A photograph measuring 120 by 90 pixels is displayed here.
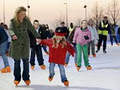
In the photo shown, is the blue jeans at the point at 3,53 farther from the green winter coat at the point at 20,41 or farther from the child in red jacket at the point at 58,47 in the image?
the child in red jacket at the point at 58,47

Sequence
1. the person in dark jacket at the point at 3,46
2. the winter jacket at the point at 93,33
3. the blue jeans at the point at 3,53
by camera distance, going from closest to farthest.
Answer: the person in dark jacket at the point at 3,46, the blue jeans at the point at 3,53, the winter jacket at the point at 93,33

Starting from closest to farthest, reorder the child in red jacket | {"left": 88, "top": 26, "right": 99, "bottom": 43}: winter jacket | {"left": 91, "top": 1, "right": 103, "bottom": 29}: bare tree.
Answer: the child in red jacket → {"left": 88, "top": 26, "right": 99, "bottom": 43}: winter jacket → {"left": 91, "top": 1, "right": 103, "bottom": 29}: bare tree

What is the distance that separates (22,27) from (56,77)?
1.75m

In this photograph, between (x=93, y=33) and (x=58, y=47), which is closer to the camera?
(x=58, y=47)

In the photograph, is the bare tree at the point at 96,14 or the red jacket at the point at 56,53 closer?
the red jacket at the point at 56,53

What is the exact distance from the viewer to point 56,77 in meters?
7.61

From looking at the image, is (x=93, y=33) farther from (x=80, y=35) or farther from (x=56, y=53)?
(x=56, y=53)

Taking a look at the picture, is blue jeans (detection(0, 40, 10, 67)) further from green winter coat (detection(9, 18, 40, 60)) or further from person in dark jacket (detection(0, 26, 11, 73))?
green winter coat (detection(9, 18, 40, 60))

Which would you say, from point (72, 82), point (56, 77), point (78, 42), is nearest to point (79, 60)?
point (78, 42)

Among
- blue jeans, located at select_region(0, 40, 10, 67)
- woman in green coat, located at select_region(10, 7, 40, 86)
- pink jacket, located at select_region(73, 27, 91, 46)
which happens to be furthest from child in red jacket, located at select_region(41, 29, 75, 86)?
blue jeans, located at select_region(0, 40, 10, 67)

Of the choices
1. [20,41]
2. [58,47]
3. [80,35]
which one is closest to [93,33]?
[80,35]

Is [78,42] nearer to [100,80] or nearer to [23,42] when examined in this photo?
[100,80]

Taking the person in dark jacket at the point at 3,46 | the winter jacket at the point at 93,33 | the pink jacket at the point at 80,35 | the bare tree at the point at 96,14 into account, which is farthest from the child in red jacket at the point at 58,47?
the bare tree at the point at 96,14

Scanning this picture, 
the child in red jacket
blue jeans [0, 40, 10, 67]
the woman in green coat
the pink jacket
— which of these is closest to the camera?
the woman in green coat
